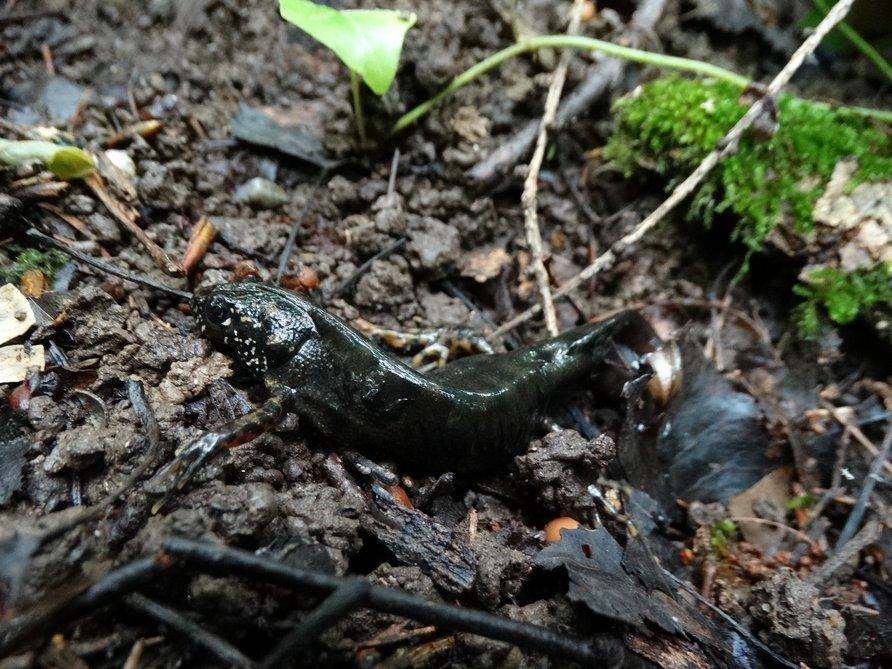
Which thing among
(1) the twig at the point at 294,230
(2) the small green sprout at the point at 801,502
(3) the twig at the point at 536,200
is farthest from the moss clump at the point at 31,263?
(2) the small green sprout at the point at 801,502

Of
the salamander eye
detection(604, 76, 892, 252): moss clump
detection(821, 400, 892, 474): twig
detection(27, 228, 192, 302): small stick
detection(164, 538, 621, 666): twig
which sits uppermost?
detection(604, 76, 892, 252): moss clump

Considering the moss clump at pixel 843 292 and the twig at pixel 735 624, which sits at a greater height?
the moss clump at pixel 843 292

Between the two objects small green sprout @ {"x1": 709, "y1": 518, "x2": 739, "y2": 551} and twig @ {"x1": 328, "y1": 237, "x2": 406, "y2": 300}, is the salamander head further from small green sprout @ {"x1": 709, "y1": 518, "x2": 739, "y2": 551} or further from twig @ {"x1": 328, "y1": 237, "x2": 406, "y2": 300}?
small green sprout @ {"x1": 709, "y1": 518, "x2": 739, "y2": 551}

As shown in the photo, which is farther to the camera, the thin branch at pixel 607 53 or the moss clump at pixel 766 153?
the thin branch at pixel 607 53

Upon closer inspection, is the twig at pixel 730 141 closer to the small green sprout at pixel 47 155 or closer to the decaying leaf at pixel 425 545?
the decaying leaf at pixel 425 545

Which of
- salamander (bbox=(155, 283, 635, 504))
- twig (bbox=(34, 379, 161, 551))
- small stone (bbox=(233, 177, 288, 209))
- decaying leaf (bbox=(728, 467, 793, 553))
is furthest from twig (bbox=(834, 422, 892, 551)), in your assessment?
small stone (bbox=(233, 177, 288, 209))

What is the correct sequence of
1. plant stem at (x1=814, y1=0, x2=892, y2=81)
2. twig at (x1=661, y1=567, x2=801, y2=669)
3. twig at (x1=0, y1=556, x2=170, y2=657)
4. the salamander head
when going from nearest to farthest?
twig at (x1=0, y1=556, x2=170, y2=657) → twig at (x1=661, y1=567, x2=801, y2=669) → the salamander head → plant stem at (x1=814, y1=0, x2=892, y2=81)

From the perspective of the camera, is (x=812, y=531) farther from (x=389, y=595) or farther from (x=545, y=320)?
(x=389, y=595)

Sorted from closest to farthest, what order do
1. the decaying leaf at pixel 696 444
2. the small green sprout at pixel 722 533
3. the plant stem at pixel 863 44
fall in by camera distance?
the small green sprout at pixel 722 533
the decaying leaf at pixel 696 444
the plant stem at pixel 863 44
